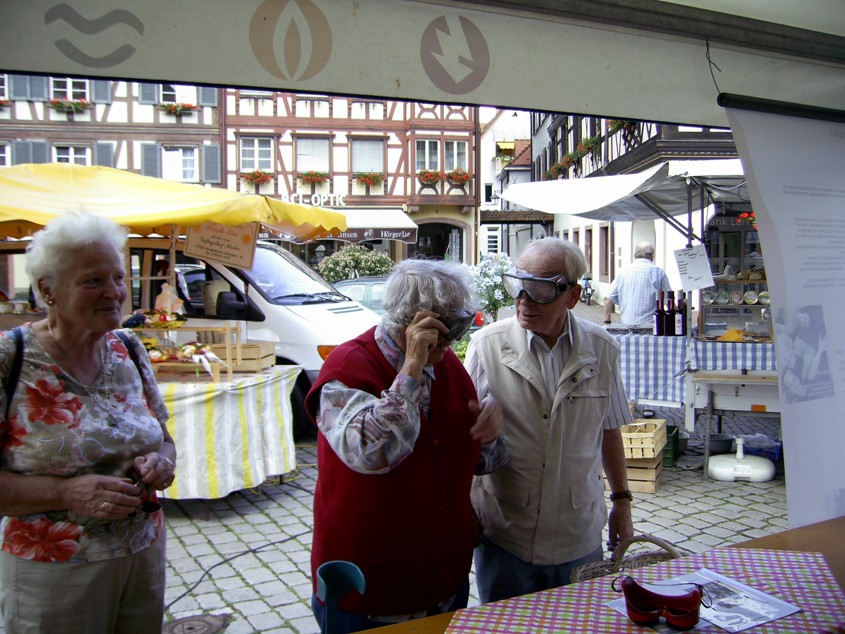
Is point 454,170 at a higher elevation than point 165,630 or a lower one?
higher

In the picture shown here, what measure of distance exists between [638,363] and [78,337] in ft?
16.8

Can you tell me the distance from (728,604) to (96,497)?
5.43 ft

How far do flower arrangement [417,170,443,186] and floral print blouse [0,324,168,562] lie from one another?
26.5 meters

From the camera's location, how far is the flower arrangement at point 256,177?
26531 mm

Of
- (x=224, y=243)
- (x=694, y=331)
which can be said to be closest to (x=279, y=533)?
(x=224, y=243)

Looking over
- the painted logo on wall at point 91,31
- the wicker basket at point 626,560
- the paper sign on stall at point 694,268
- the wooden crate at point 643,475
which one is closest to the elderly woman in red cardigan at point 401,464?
the wicker basket at point 626,560

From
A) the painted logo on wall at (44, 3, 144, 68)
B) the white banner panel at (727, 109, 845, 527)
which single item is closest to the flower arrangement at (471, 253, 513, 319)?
the white banner panel at (727, 109, 845, 527)

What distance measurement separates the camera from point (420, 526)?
6.42 feet

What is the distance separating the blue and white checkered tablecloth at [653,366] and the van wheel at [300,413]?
2.99 m

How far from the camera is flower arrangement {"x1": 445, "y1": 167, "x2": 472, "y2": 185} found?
2800 centimetres

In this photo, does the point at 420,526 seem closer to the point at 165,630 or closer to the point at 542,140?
the point at 165,630

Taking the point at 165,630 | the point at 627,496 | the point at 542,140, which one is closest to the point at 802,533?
the point at 627,496

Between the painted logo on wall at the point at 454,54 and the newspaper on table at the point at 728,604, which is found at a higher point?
the painted logo on wall at the point at 454,54

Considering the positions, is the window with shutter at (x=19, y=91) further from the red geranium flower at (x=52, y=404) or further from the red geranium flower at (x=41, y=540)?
the red geranium flower at (x=41, y=540)
